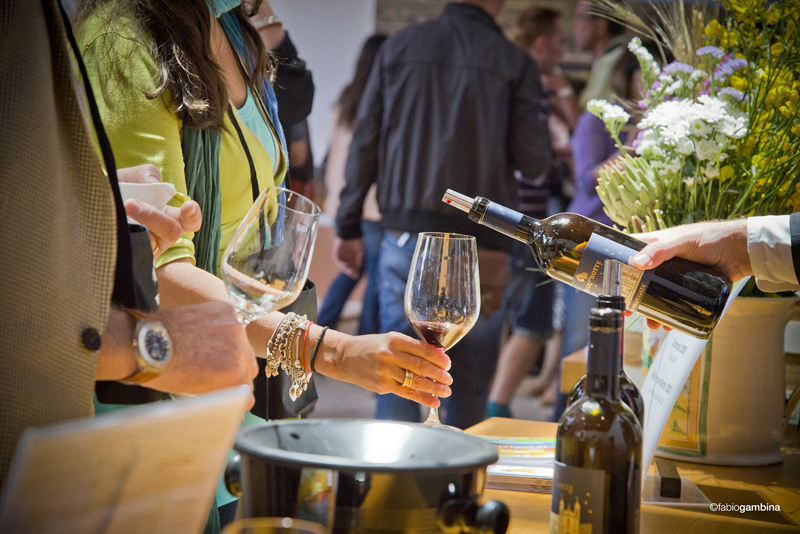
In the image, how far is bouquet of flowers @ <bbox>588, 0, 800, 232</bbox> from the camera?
1150mm

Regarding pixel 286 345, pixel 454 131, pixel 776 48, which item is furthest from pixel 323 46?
pixel 286 345

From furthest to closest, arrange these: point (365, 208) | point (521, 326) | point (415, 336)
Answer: point (521, 326) < point (365, 208) < point (415, 336)

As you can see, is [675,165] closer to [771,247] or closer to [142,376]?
[771,247]

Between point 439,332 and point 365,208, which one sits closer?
point 439,332

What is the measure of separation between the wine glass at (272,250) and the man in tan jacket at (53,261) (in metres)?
0.07

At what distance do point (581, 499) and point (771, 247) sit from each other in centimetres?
60

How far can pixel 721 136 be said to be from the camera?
3.74 feet

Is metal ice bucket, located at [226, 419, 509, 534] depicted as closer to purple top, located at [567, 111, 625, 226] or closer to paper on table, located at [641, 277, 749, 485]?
paper on table, located at [641, 277, 749, 485]

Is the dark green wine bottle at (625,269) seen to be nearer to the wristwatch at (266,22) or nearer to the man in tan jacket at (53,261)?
the man in tan jacket at (53,261)

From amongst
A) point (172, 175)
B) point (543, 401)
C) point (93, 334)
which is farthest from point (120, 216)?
point (543, 401)

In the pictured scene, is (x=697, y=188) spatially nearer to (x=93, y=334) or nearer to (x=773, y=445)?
(x=773, y=445)

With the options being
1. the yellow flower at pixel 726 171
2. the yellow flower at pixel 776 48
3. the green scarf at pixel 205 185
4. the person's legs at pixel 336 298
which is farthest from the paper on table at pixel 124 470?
the person's legs at pixel 336 298

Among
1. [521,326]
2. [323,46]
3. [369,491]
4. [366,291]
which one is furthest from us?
[323,46]

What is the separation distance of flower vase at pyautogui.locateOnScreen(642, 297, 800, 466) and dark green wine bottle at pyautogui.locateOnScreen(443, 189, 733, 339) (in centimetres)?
18
